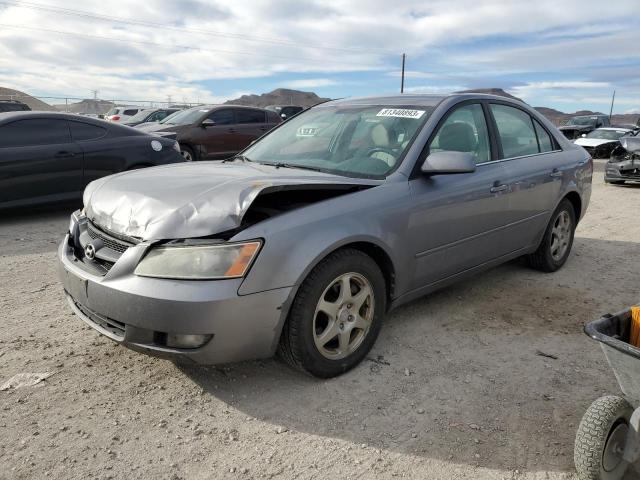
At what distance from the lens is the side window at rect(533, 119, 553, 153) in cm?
482

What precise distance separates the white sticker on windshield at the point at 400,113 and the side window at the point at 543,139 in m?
1.67

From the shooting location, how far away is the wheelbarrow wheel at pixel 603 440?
2174 millimetres

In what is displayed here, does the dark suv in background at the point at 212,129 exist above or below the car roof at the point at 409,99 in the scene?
below

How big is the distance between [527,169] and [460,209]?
43.2 inches

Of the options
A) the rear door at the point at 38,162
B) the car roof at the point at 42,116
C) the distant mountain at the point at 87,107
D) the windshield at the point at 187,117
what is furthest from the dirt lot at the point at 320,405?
the distant mountain at the point at 87,107

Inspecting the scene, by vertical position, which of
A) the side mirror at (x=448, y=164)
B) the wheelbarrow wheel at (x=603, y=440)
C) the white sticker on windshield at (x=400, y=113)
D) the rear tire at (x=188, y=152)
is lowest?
the wheelbarrow wheel at (x=603, y=440)

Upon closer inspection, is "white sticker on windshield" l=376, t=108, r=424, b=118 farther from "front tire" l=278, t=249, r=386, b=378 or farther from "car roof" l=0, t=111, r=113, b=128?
"car roof" l=0, t=111, r=113, b=128

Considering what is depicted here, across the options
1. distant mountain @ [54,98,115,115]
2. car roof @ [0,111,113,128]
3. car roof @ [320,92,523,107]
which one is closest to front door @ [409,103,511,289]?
car roof @ [320,92,523,107]

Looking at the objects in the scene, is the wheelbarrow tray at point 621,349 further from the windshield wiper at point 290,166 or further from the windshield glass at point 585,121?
the windshield glass at point 585,121

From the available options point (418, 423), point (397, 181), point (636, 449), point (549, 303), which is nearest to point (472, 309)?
point (549, 303)

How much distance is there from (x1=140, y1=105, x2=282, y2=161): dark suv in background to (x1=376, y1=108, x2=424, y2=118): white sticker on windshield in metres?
8.19

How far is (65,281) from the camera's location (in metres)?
3.04

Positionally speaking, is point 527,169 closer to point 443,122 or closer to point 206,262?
point 443,122

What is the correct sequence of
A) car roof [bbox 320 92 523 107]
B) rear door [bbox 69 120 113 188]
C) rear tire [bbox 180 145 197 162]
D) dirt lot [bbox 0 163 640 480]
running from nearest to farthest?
dirt lot [bbox 0 163 640 480], car roof [bbox 320 92 523 107], rear door [bbox 69 120 113 188], rear tire [bbox 180 145 197 162]
